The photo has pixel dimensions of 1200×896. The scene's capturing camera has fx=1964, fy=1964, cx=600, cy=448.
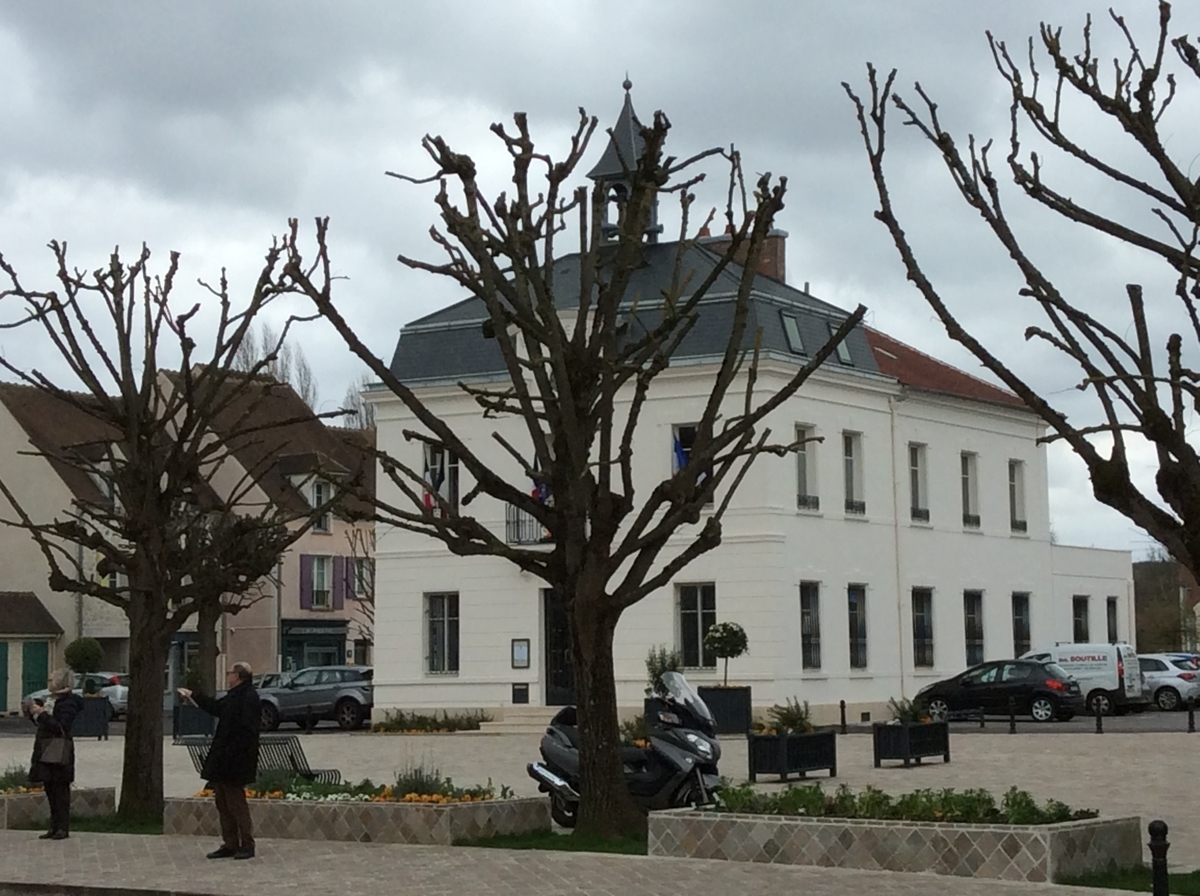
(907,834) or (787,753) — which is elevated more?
(787,753)

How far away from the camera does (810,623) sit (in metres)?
41.1

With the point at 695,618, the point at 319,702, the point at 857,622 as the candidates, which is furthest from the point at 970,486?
the point at 319,702

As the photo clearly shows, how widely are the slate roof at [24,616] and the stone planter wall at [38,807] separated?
132 ft

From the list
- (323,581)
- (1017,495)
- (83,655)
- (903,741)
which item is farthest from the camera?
(323,581)

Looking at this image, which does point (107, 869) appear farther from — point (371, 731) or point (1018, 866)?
point (371, 731)

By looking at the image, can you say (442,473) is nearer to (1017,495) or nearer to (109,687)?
(1017,495)

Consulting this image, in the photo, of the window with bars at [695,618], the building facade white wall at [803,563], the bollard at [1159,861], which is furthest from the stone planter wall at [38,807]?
the window with bars at [695,618]

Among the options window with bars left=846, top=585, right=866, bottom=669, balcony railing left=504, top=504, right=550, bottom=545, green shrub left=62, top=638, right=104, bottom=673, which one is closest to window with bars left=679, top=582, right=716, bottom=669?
window with bars left=846, top=585, right=866, bottom=669

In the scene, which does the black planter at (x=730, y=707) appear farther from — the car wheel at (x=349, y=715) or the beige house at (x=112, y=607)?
the beige house at (x=112, y=607)

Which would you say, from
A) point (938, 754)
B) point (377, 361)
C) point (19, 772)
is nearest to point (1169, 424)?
point (377, 361)

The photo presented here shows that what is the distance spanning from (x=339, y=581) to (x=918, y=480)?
2569 centimetres

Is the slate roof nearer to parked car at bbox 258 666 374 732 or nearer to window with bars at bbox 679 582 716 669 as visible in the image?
parked car at bbox 258 666 374 732

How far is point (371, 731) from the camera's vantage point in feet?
136

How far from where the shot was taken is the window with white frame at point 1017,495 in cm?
4791
